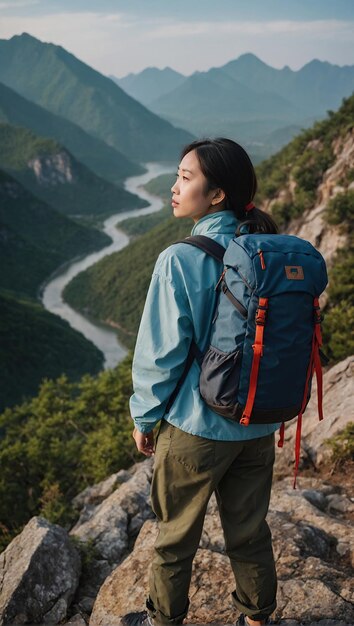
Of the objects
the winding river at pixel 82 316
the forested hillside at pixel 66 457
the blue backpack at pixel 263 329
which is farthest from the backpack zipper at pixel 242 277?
the winding river at pixel 82 316

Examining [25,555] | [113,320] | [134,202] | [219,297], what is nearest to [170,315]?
[219,297]

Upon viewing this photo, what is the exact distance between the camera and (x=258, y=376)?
2.96 m

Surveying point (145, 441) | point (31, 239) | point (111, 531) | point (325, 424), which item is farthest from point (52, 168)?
point (145, 441)

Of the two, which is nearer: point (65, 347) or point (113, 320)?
point (65, 347)

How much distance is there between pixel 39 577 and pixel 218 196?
3.78 metres

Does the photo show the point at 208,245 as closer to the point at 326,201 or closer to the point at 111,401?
the point at 111,401

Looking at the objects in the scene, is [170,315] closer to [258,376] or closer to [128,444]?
[258,376]

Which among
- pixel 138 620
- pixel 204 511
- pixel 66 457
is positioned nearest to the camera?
pixel 204 511

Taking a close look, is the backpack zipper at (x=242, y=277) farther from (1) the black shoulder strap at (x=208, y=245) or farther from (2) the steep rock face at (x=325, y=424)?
(2) the steep rock face at (x=325, y=424)

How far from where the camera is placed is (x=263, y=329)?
2.90 m

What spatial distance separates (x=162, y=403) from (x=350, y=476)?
454 cm

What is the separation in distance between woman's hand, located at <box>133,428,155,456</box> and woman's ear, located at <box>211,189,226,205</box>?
1.47m

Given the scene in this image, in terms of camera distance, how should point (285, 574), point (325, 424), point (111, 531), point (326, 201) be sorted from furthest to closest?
point (326, 201) → point (325, 424) → point (111, 531) → point (285, 574)

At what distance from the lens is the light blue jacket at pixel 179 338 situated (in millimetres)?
3102
